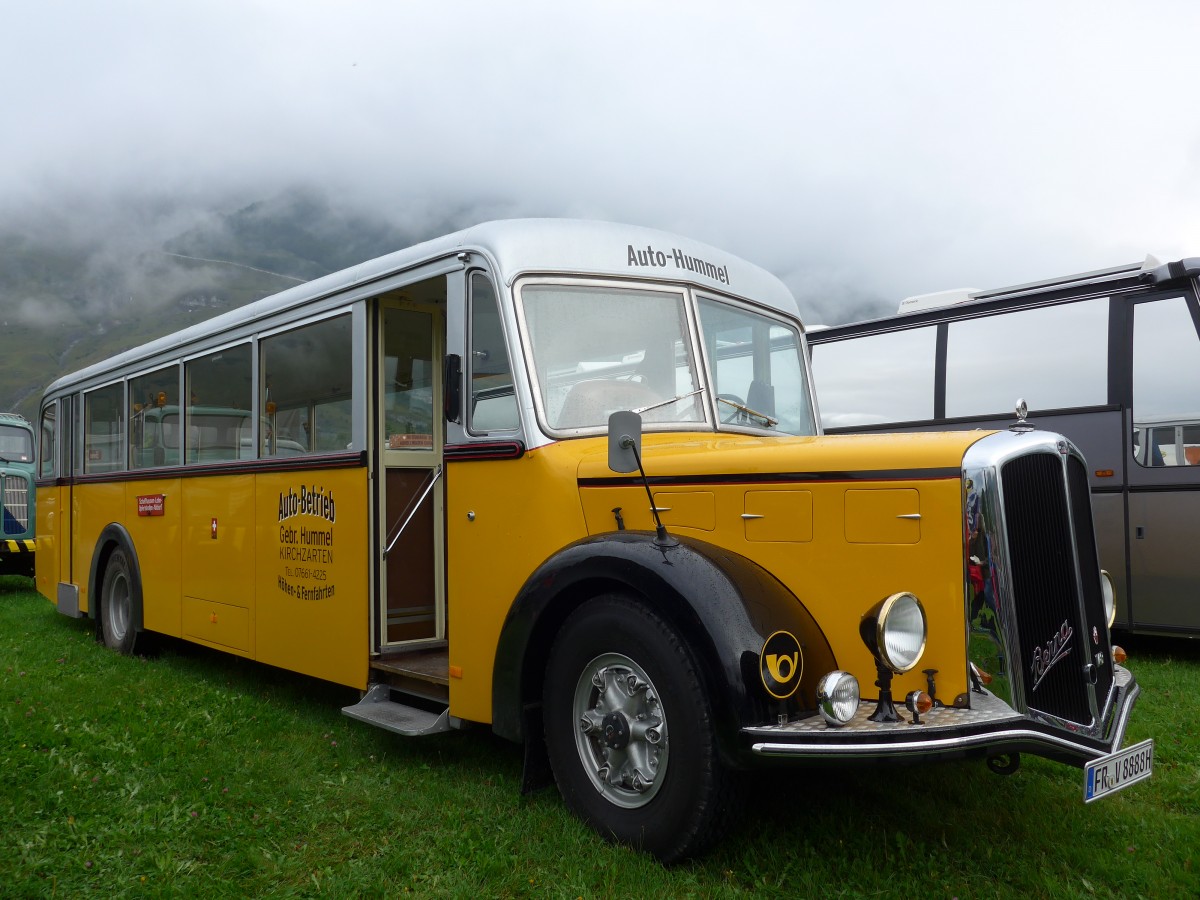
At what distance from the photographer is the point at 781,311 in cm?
555

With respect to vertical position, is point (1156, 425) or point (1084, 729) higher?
point (1156, 425)

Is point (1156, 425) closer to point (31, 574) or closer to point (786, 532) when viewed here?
point (786, 532)

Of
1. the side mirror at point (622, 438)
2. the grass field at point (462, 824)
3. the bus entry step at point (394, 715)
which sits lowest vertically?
the grass field at point (462, 824)

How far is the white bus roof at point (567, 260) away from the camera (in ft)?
14.9

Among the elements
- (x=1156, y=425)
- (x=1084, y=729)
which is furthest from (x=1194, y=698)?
(x=1084, y=729)

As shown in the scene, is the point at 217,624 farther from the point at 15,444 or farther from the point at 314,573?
the point at 15,444

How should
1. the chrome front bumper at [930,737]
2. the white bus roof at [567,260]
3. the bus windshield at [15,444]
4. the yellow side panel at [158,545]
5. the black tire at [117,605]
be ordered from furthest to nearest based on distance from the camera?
the bus windshield at [15,444] < the black tire at [117,605] < the yellow side panel at [158,545] < the white bus roof at [567,260] < the chrome front bumper at [930,737]

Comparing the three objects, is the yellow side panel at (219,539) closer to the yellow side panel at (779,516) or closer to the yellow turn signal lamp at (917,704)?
the yellow side panel at (779,516)

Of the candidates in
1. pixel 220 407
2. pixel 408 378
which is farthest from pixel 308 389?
pixel 220 407

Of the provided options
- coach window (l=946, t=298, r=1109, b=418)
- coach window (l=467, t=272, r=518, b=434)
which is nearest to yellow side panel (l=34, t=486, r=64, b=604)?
coach window (l=467, t=272, r=518, b=434)

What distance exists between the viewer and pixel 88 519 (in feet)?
29.8

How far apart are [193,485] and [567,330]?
12.5 feet

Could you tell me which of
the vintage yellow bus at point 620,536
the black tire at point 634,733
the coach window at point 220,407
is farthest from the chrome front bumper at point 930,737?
the coach window at point 220,407

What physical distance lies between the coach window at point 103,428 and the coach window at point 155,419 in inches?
12.9
